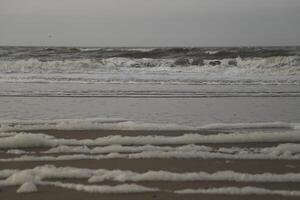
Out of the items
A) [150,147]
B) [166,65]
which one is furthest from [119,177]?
[166,65]

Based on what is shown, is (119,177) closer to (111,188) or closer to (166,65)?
(111,188)

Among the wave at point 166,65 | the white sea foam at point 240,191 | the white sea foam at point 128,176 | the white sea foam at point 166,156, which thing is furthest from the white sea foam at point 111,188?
the wave at point 166,65

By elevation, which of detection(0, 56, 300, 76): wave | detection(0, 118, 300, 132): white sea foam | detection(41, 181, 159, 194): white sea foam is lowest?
detection(0, 56, 300, 76): wave

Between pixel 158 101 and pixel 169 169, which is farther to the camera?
pixel 158 101

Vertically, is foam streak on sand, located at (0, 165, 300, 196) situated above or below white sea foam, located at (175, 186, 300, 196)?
above

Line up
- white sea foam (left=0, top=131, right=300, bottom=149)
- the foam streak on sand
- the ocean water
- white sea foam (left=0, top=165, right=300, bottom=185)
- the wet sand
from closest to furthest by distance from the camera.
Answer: the wet sand → the foam streak on sand → white sea foam (left=0, top=165, right=300, bottom=185) → white sea foam (left=0, top=131, right=300, bottom=149) → the ocean water

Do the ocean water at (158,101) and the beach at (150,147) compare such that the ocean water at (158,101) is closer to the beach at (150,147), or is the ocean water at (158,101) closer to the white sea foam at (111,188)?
the beach at (150,147)

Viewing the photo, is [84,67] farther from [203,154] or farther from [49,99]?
[203,154]

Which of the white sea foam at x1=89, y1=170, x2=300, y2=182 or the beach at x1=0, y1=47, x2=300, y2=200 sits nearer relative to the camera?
the beach at x1=0, y1=47, x2=300, y2=200

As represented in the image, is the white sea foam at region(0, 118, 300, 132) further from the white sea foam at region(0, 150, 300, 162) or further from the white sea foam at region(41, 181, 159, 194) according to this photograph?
the white sea foam at region(41, 181, 159, 194)

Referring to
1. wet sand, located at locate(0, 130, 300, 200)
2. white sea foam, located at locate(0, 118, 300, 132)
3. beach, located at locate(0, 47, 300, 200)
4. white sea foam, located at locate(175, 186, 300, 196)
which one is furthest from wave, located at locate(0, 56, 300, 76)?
white sea foam, located at locate(175, 186, 300, 196)

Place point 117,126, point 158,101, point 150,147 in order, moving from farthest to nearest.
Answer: point 158,101, point 117,126, point 150,147

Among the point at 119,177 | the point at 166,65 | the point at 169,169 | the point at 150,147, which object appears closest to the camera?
the point at 119,177

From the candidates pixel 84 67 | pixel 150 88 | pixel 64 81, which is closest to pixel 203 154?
pixel 150 88
